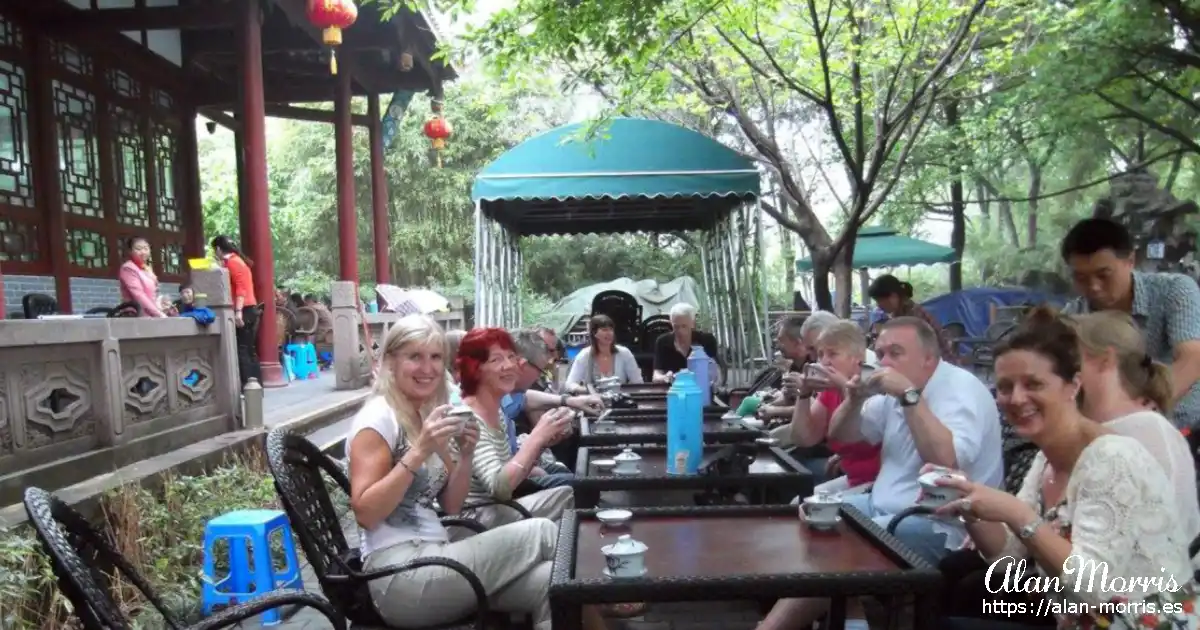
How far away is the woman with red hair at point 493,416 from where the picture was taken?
3238 mm

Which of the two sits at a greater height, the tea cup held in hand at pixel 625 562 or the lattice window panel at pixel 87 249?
the lattice window panel at pixel 87 249

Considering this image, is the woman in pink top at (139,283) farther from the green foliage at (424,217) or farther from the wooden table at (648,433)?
the green foliage at (424,217)

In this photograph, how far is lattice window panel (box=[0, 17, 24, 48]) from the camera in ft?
24.2

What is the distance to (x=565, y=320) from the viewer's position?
18.5 m

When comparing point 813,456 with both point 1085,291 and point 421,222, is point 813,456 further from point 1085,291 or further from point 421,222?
point 421,222

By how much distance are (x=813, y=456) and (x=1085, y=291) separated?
70.7 inches

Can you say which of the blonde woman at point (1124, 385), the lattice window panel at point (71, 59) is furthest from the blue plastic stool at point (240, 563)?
the lattice window panel at point (71, 59)

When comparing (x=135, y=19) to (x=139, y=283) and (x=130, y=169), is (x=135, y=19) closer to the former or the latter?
(x=130, y=169)

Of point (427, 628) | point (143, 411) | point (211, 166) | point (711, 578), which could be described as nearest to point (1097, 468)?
point (711, 578)

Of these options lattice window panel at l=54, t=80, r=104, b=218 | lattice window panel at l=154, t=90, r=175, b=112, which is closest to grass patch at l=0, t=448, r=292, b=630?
lattice window panel at l=54, t=80, r=104, b=218

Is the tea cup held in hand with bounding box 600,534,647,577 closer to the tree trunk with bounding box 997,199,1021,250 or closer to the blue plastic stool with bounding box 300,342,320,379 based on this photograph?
the blue plastic stool with bounding box 300,342,320,379

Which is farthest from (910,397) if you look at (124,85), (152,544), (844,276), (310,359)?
(310,359)

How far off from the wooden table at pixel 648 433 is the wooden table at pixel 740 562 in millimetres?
1401

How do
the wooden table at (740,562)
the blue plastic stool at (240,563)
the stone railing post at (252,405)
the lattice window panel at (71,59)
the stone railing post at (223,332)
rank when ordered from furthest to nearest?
the lattice window panel at (71,59) < the stone railing post at (252,405) < the stone railing post at (223,332) < the blue plastic stool at (240,563) < the wooden table at (740,562)
